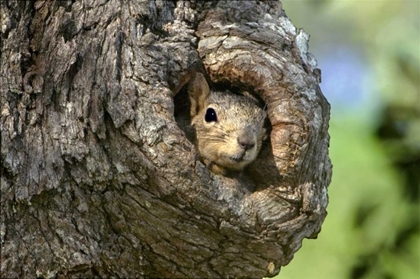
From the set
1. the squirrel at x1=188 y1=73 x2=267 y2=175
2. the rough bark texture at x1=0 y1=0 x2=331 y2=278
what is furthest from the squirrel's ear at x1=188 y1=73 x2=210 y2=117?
the rough bark texture at x1=0 y1=0 x2=331 y2=278

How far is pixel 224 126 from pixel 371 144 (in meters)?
0.75

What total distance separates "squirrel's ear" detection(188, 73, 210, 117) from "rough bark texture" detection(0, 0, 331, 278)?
0.14 meters

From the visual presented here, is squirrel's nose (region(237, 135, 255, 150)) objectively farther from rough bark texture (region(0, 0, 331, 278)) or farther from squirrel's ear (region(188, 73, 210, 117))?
squirrel's ear (region(188, 73, 210, 117))

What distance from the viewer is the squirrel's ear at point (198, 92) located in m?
3.29

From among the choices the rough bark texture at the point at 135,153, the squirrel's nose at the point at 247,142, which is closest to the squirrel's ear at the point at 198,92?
the rough bark texture at the point at 135,153

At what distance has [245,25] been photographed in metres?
3.20

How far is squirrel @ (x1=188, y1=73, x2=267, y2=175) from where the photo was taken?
3201mm

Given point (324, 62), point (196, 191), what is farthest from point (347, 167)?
point (196, 191)

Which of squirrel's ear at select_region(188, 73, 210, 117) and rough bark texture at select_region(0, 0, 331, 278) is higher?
squirrel's ear at select_region(188, 73, 210, 117)

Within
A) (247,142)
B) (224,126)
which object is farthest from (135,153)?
(224,126)

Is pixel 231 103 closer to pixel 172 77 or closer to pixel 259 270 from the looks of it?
pixel 172 77

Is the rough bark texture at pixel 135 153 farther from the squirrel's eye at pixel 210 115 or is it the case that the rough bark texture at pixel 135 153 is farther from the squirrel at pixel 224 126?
the squirrel's eye at pixel 210 115

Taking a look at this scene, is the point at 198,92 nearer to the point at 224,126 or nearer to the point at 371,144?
the point at 224,126

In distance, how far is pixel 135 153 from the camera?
2.76m
